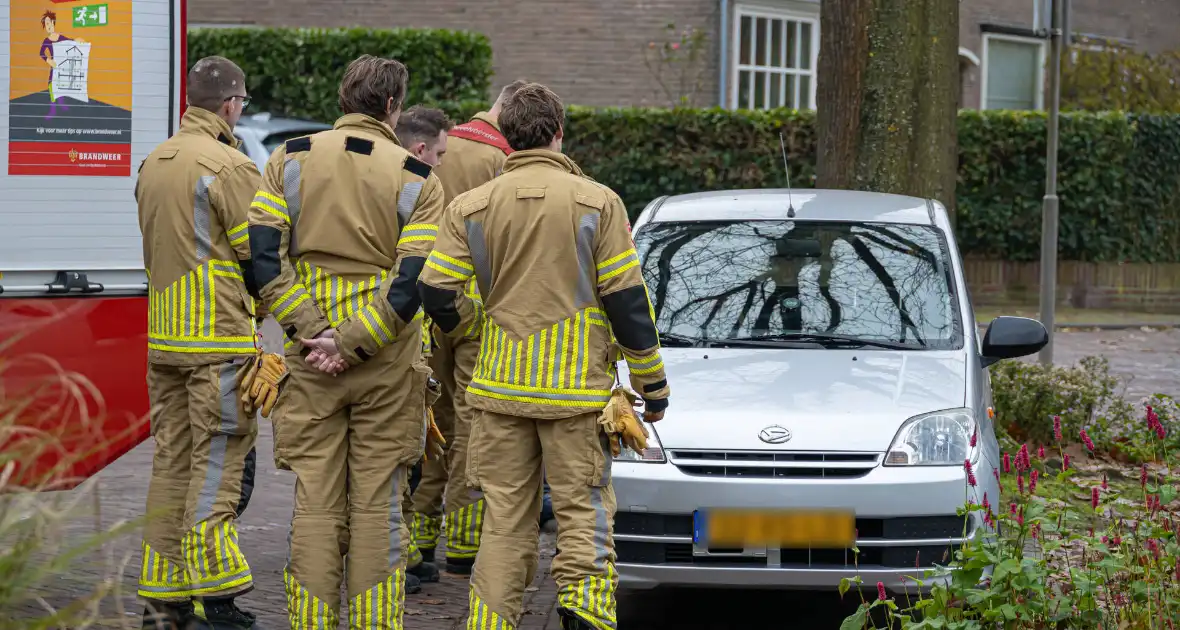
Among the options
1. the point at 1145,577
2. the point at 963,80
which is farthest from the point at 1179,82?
the point at 1145,577

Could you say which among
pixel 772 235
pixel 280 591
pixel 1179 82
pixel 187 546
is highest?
pixel 1179 82

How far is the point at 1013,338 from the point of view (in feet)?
18.7

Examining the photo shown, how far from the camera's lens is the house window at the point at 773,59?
19422 mm

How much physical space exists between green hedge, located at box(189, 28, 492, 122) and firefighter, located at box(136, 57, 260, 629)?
464 inches

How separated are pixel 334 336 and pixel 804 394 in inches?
67.5

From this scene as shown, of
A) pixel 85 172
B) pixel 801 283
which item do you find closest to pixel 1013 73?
pixel 801 283

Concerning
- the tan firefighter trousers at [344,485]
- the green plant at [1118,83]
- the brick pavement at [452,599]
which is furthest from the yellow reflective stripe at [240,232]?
the green plant at [1118,83]

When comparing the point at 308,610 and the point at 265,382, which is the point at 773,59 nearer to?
the point at 265,382

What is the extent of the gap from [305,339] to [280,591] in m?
1.59

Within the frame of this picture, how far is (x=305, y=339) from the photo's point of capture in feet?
15.2

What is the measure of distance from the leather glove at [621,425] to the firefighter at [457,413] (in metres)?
1.49

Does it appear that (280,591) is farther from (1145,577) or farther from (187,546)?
(1145,577)

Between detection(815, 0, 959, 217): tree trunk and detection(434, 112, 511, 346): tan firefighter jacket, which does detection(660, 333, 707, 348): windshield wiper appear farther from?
detection(815, 0, 959, 217): tree trunk

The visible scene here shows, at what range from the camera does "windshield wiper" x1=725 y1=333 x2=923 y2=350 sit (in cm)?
581
